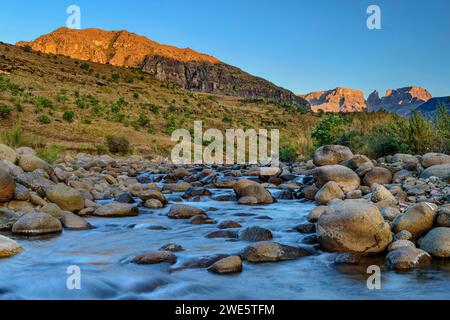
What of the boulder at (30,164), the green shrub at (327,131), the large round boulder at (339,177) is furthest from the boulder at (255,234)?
the green shrub at (327,131)

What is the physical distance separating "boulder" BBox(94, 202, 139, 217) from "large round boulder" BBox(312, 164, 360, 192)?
11.5 feet

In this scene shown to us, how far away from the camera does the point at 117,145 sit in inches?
779

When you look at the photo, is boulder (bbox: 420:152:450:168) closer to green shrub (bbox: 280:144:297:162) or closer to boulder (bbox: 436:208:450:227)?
boulder (bbox: 436:208:450:227)

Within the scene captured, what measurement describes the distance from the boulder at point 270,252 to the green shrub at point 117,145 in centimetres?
1549

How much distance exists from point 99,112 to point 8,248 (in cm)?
2243

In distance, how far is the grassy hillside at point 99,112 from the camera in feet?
62.6

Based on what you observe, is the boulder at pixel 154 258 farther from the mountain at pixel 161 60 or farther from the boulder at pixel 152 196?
the mountain at pixel 161 60

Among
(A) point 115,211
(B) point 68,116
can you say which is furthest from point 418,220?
(B) point 68,116

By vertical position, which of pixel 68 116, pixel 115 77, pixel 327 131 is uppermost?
pixel 115 77

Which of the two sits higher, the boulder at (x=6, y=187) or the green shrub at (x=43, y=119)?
the green shrub at (x=43, y=119)

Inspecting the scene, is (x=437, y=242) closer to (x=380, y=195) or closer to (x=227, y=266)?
(x=380, y=195)

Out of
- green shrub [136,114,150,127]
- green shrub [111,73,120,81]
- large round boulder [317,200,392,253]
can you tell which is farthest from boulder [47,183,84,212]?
green shrub [111,73,120,81]

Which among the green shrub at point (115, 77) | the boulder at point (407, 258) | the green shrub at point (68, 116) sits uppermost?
the green shrub at point (115, 77)

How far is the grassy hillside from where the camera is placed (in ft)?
62.6
